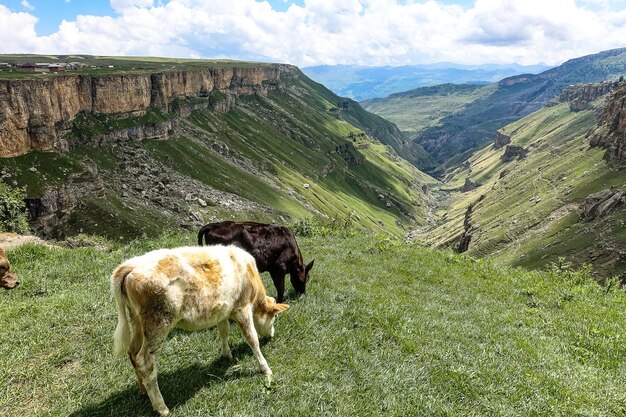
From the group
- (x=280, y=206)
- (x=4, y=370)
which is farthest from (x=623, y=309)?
(x=280, y=206)

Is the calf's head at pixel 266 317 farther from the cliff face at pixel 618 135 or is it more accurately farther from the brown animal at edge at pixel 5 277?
the cliff face at pixel 618 135

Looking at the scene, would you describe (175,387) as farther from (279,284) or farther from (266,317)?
(279,284)

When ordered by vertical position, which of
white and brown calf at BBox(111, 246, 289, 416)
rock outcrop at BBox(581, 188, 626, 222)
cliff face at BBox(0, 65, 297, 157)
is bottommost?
rock outcrop at BBox(581, 188, 626, 222)

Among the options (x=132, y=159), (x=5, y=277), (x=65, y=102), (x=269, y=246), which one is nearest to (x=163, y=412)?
(x=269, y=246)

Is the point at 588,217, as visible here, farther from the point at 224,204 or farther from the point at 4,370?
the point at 4,370

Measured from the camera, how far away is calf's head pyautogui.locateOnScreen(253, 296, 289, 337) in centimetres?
1042

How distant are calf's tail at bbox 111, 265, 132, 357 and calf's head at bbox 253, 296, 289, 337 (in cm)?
323

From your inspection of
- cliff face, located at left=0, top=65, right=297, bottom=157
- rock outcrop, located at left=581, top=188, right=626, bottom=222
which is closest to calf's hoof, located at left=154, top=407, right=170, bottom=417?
cliff face, located at left=0, top=65, right=297, bottom=157

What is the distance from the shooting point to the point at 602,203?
129m

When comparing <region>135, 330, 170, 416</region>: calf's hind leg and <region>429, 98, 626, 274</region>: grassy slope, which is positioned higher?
<region>135, 330, 170, 416</region>: calf's hind leg

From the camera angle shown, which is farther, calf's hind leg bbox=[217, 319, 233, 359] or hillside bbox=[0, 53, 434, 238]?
hillside bbox=[0, 53, 434, 238]

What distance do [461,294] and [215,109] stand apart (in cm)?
17676

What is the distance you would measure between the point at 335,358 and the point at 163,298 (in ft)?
16.5

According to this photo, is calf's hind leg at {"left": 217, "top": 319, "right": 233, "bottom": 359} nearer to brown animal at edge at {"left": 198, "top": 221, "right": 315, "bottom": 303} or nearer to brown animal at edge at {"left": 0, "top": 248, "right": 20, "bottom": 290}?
brown animal at edge at {"left": 198, "top": 221, "right": 315, "bottom": 303}
